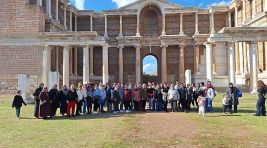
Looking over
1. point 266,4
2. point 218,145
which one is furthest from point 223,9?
point 218,145

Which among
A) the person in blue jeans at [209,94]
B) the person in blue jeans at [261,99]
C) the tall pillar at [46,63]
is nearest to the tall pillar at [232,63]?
the person in blue jeans at [209,94]

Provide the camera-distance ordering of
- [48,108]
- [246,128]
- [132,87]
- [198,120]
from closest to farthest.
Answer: [246,128]
[198,120]
[48,108]
[132,87]

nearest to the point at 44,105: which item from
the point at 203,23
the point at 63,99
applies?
the point at 63,99

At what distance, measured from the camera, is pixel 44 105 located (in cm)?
1670

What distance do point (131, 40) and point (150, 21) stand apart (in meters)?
5.30

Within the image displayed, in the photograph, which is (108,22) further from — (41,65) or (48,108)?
(48,108)

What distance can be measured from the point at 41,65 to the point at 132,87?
745 inches

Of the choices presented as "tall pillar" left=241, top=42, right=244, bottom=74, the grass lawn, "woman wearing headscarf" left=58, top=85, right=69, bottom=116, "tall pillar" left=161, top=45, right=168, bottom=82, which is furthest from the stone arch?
the grass lawn

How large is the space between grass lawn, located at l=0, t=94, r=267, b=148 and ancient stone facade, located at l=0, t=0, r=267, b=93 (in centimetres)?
1949

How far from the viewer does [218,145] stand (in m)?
10.1

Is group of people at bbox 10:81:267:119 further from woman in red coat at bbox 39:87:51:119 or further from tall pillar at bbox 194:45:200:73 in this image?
tall pillar at bbox 194:45:200:73

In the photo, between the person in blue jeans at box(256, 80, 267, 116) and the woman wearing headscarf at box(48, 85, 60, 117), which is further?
the woman wearing headscarf at box(48, 85, 60, 117)

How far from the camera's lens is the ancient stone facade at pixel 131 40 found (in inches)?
1373

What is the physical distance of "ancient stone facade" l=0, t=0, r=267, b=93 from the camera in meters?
34.9
